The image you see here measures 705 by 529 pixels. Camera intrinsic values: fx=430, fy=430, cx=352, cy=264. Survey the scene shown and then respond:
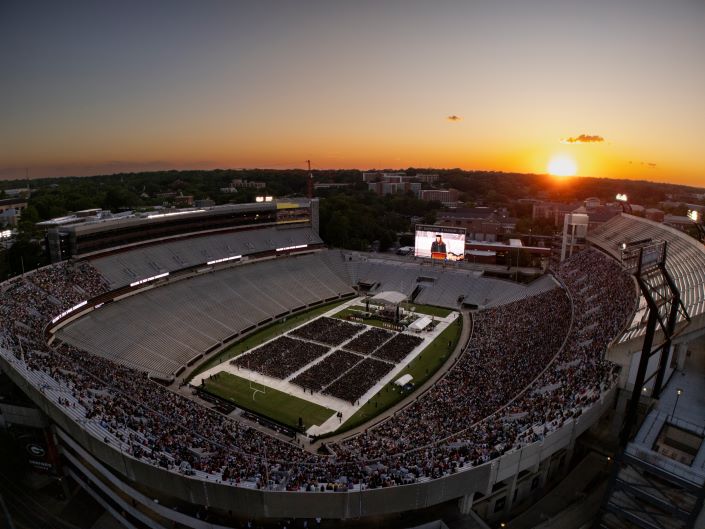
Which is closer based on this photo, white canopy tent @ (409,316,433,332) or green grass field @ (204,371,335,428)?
green grass field @ (204,371,335,428)

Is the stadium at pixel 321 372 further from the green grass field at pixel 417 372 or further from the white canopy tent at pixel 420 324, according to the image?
the white canopy tent at pixel 420 324

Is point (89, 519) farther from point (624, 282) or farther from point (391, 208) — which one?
point (391, 208)

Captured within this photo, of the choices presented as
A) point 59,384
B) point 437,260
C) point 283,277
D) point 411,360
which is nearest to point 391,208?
point 437,260

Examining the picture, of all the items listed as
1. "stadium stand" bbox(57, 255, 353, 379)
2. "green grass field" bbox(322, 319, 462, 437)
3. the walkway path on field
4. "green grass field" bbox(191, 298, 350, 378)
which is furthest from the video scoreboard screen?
"green grass field" bbox(191, 298, 350, 378)

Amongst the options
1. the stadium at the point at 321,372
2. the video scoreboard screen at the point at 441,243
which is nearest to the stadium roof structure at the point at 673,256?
the stadium at the point at 321,372

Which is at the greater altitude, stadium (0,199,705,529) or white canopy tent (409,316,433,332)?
stadium (0,199,705,529)

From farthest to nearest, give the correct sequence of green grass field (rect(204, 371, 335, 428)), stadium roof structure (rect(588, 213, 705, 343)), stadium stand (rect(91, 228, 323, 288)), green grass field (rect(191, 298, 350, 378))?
1. stadium stand (rect(91, 228, 323, 288))
2. green grass field (rect(191, 298, 350, 378))
3. green grass field (rect(204, 371, 335, 428))
4. stadium roof structure (rect(588, 213, 705, 343))

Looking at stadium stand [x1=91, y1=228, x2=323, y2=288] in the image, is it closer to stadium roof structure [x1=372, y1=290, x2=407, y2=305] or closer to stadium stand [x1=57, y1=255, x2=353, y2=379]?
stadium stand [x1=57, y1=255, x2=353, y2=379]
